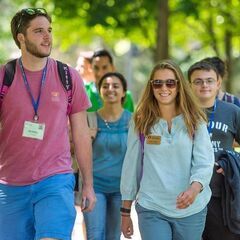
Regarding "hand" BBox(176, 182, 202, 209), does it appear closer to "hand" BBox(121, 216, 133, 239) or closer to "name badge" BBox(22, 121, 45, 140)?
"hand" BBox(121, 216, 133, 239)

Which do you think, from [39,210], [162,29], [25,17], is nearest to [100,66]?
[25,17]

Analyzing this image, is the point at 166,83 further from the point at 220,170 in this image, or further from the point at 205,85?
the point at 220,170

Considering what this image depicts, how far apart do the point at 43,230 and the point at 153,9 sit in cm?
935

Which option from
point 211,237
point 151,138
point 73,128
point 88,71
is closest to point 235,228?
point 211,237

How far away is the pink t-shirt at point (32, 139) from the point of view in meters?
4.52

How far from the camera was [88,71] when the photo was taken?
811cm

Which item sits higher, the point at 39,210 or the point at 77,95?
the point at 77,95

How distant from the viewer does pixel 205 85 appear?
5457 mm

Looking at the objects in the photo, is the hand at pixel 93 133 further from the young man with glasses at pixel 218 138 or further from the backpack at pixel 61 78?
the backpack at pixel 61 78

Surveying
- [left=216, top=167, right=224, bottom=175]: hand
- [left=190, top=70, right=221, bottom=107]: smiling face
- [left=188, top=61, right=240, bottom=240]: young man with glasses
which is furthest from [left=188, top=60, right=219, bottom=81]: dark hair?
[left=216, top=167, right=224, bottom=175]: hand

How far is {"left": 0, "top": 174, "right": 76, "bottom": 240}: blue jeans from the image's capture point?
437cm

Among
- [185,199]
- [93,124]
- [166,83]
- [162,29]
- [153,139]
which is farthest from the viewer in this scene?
[162,29]

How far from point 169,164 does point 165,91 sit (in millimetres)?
562

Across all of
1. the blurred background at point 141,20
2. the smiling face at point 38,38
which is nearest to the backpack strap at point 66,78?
the smiling face at point 38,38
